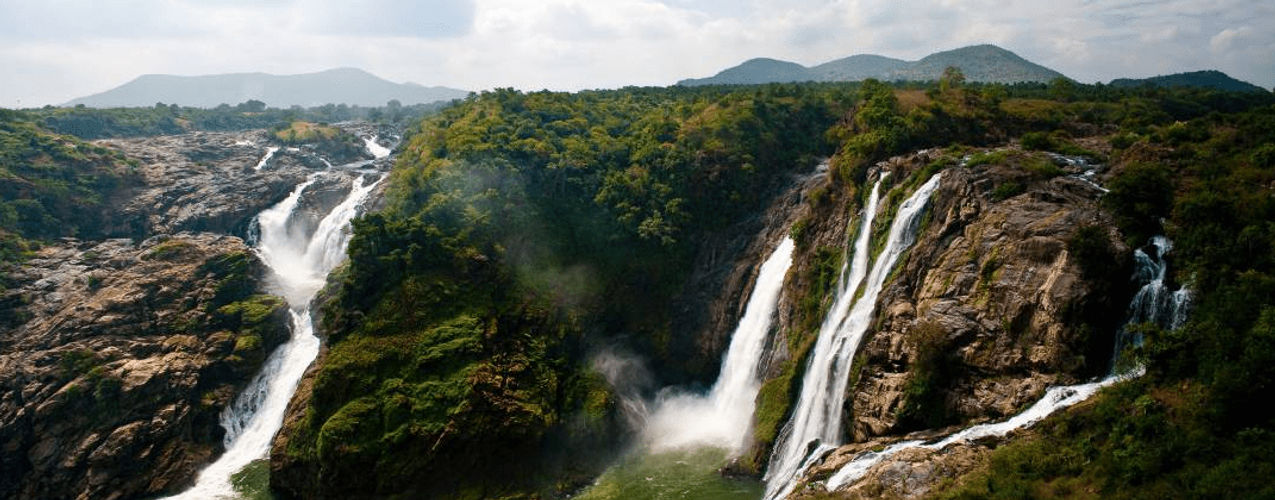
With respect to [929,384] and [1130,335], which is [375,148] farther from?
[1130,335]

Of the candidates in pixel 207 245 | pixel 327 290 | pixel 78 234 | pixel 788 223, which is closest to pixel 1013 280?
pixel 788 223

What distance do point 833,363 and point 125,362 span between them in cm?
4576

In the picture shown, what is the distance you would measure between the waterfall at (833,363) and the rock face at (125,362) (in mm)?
35415

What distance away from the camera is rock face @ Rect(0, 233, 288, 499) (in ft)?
129

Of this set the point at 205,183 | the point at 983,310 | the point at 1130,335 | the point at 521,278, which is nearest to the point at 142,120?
the point at 205,183

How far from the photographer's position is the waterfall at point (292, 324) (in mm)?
41188

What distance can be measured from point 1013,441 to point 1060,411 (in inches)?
73.8

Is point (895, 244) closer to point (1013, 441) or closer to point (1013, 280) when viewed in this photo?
point (1013, 280)

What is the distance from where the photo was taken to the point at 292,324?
167 feet

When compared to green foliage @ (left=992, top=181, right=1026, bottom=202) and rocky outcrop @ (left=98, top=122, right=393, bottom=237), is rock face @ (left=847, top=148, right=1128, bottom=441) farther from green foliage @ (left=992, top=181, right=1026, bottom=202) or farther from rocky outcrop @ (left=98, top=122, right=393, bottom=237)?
rocky outcrop @ (left=98, top=122, right=393, bottom=237)

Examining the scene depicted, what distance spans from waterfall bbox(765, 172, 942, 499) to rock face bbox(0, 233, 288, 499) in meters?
35.4

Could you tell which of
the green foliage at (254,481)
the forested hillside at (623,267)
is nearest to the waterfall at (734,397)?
the forested hillside at (623,267)

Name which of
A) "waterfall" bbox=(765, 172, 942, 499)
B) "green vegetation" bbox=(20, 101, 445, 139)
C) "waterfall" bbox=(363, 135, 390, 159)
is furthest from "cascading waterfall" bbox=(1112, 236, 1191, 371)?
"green vegetation" bbox=(20, 101, 445, 139)

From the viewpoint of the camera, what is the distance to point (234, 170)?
80562 millimetres
